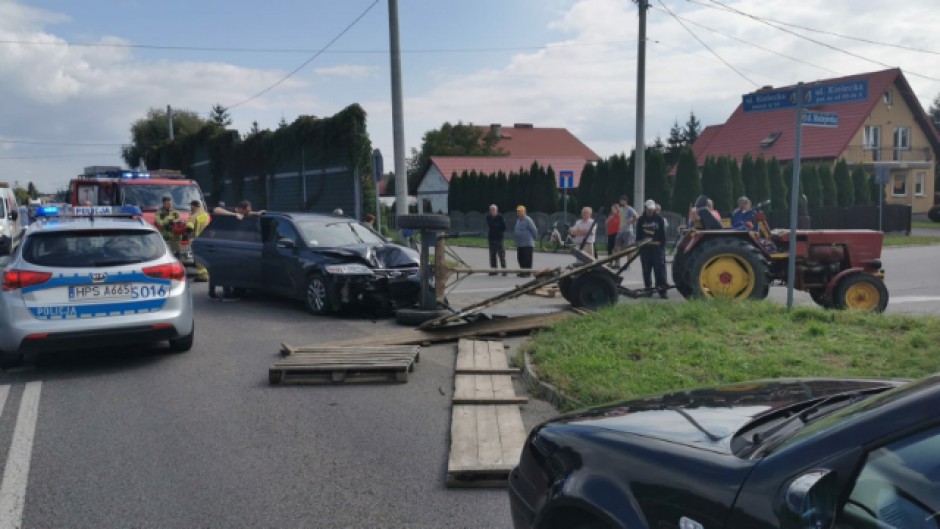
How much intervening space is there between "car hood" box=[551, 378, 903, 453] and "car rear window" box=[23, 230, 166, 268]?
634cm

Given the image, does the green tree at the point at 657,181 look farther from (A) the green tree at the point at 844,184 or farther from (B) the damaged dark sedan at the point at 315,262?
(B) the damaged dark sedan at the point at 315,262

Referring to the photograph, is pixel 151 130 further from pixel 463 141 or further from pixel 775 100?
pixel 775 100

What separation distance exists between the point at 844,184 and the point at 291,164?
26.4 meters

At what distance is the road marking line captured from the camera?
14.8 ft

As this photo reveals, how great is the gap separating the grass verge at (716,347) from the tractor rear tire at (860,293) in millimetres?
1843

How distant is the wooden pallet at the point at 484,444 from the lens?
4.92 m

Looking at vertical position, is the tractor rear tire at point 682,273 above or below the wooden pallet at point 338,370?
above

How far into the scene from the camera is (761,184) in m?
35.2

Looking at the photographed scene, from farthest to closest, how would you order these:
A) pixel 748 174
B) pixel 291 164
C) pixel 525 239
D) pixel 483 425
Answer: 1. pixel 748 174
2. pixel 291 164
3. pixel 525 239
4. pixel 483 425

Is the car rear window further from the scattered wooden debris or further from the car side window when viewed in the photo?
the car side window

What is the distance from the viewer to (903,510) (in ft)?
6.57

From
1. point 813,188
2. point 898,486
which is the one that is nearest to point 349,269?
point 898,486

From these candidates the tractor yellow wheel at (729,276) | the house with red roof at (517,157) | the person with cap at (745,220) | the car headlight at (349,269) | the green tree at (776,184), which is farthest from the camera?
the house with red roof at (517,157)

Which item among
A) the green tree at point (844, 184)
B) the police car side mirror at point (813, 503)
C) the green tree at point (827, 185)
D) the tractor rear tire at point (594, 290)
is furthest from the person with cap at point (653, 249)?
the green tree at point (844, 184)
